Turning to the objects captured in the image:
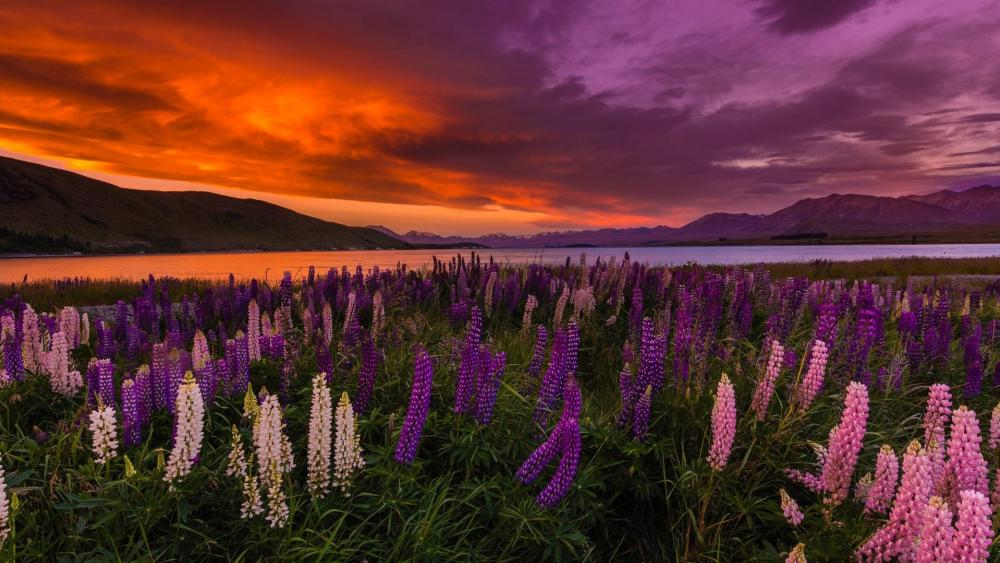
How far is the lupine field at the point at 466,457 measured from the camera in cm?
289

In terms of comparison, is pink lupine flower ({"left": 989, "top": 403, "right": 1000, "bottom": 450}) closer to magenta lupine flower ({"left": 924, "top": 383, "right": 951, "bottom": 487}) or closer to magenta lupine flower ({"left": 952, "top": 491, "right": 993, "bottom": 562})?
magenta lupine flower ({"left": 924, "top": 383, "right": 951, "bottom": 487})

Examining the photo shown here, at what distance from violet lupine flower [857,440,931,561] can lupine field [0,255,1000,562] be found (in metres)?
0.01

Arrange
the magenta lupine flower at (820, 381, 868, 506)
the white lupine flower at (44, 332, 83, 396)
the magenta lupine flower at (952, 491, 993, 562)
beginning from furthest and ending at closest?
1. the white lupine flower at (44, 332, 83, 396)
2. the magenta lupine flower at (820, 381, 868, 506)
3. the magenta lupine flower at (952, 491, 993, 562)

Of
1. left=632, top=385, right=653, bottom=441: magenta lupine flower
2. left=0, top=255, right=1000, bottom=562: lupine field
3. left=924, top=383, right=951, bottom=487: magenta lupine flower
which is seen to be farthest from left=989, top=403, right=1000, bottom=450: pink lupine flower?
left=632, top=385, right=653, bottom=441: magenta lupine flower

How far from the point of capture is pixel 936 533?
204cm

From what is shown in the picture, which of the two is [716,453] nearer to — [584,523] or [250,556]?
[584,523]

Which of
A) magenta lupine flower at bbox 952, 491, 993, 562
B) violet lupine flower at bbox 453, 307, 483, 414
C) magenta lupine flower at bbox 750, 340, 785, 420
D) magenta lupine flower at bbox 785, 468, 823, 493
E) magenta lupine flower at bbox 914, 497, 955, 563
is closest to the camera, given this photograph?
magenta lupine flower at bbox 952, 491, 993, 562

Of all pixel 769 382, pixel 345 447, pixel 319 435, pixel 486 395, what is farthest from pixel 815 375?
pixel 319 435

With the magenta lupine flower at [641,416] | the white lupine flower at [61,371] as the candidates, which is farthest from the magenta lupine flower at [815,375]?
the white lupine flower at [61,371]

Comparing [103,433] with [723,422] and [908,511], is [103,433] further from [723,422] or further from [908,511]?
[908,511]

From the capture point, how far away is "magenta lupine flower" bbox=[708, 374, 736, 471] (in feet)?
10.5

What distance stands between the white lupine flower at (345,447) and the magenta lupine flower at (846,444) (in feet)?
9.14

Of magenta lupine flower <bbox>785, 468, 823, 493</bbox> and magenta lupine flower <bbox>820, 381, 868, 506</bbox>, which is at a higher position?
magenta lupine flower <bbox>820, 381, 868, 506</bbox>

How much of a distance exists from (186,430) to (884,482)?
3.95 meters
